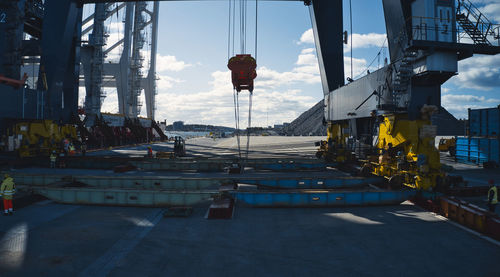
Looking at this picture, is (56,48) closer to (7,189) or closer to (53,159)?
(53,159)

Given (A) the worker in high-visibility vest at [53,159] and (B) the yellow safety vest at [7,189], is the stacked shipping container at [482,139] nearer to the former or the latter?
(B) the yellow safety vest at [7,189]

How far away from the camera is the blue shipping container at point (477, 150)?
18.8 metres

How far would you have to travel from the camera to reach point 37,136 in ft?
62.3

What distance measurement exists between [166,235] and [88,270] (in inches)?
78.4

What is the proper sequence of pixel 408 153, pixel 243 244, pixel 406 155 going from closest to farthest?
1. pixel 243 244
2. pixel 408 153
3. pixel 406 155

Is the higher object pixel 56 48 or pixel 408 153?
pixel 56 48

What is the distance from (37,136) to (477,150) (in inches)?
1215

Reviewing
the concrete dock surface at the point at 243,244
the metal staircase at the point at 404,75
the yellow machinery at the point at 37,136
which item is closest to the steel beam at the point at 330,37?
the metal staircase at the point at 404,75

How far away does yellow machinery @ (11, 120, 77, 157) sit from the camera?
18250mm

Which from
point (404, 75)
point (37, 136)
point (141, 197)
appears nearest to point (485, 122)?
point (404, 75)

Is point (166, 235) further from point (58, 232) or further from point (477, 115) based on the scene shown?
point (477, 115)

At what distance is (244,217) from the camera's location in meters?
8.48

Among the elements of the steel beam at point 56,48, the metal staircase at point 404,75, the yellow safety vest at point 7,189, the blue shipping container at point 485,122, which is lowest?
the yellow safety vest at point 7,189

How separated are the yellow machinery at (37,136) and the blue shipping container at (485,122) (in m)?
30.2
